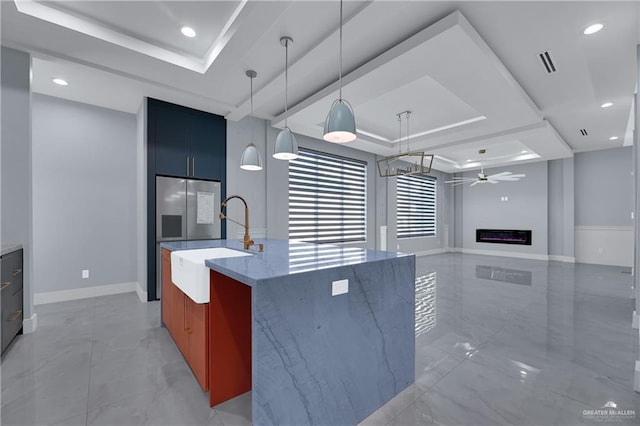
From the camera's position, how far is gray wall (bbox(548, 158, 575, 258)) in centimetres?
796

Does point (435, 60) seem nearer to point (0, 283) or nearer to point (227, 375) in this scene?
point (227, 375)

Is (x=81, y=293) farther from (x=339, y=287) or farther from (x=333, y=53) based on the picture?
(x=333, y=53)

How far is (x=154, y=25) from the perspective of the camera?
2.79 metres

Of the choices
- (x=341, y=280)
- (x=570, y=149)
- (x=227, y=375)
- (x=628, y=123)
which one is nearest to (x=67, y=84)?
(x=227, y=375)

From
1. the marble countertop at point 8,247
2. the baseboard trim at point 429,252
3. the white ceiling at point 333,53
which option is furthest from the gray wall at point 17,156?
the baseboard trim at point 429,252

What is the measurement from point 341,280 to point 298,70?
8.99ft

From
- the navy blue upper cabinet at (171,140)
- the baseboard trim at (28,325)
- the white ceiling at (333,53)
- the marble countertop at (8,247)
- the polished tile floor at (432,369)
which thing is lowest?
the polished tile floor at (432,369)

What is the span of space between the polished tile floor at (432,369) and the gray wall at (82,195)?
586 mm

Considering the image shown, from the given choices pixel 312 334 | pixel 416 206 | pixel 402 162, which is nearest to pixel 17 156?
pixel 312 334

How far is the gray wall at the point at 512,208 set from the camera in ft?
28.0

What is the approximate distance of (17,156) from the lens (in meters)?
2.86

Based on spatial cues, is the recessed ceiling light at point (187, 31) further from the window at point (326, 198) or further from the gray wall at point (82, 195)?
the window at point (326, 198)

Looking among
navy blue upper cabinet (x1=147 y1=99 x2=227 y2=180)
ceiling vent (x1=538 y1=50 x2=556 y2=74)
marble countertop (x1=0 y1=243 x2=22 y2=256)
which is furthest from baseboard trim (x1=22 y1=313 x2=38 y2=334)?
ceiling vent (x1=538 y1=50 x2=556 y2=74)

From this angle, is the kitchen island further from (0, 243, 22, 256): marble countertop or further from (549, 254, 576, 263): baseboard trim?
(549, 254, 576, 263): baseboard trim
